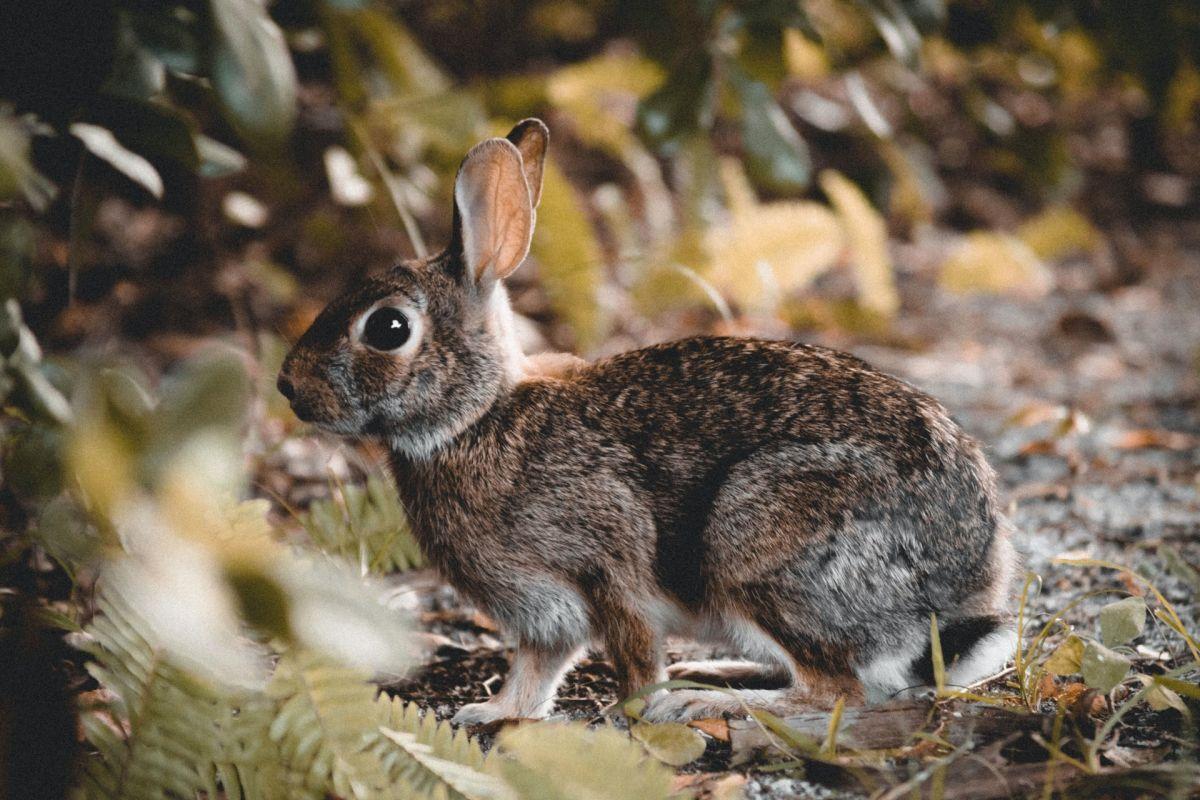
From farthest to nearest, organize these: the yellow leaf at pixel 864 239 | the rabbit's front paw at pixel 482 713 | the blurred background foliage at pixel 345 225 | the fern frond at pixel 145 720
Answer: the yellow leaf at pixel 864 239, the rabbit's front paw at pixel 482 713, the fern frond at pixel 145 720, the blurred background foliage at pixel 345 225

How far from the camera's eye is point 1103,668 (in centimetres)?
305

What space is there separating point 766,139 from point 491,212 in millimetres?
1340

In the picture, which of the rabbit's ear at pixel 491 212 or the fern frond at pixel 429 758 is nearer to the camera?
the fern frond at pixel 429 758

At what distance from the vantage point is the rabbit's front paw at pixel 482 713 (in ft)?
11.6

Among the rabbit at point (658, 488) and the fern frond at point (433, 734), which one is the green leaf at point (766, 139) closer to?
the rabbit at point (658, 488)

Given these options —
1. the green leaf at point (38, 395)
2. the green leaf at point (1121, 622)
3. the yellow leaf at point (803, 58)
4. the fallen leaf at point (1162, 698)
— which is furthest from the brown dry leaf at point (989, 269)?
the green leaf at point (38, 395)

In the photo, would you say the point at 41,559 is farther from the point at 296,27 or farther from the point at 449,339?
the point at 296,27

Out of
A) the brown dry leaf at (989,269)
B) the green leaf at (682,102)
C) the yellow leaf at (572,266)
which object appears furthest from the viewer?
the brown dry leaf at (989,269)

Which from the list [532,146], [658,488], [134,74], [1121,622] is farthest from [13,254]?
[1121,622]

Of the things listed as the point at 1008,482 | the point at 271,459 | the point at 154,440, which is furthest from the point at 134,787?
the point at 1008,482

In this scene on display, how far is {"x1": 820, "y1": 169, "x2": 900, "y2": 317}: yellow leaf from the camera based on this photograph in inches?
282

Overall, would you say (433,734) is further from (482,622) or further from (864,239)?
(864,239)

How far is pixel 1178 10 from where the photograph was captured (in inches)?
195

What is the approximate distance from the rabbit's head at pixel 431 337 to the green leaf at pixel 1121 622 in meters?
2.10
